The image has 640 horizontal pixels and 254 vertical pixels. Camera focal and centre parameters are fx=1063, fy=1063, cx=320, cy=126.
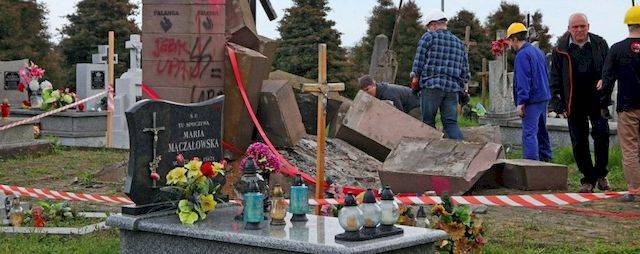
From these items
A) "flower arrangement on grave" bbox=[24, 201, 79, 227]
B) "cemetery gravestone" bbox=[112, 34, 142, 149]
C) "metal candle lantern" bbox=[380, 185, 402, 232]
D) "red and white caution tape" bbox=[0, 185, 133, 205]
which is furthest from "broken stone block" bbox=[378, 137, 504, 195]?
"cemetery gravestone" bbox=[112, 34, 142, 149]

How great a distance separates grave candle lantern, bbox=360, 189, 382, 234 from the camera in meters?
5.46

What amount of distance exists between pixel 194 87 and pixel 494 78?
10.4 meters

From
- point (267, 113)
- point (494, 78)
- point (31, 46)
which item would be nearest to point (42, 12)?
point (31, 46)

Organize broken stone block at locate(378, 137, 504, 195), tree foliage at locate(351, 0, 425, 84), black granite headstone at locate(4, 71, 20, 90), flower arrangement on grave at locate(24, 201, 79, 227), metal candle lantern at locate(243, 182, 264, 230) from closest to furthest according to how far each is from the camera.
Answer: metal candle lantern at locate(243, 182, 264, 230), flower arrangement on grave at locate(24, 201, 79, 227), broken stone block at locate(378, 137, 504, 195), black granite headstone at locate(4, 71, 20, 90), tree foliage at locate(351, 0, 425, 84)

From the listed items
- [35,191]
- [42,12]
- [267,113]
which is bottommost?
[35,191]

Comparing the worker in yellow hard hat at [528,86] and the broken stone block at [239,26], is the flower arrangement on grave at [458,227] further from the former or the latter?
the broken stone block at [239,26]

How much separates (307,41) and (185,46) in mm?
22442

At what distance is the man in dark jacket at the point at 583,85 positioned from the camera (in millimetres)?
10117

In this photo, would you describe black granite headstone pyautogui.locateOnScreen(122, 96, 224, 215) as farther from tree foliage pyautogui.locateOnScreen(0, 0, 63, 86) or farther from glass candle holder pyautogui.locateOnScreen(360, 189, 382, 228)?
tree foliage pyautogui.locateOnScreen(0, 0, 63, 86)

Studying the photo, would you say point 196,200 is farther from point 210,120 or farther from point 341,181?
point 341,181

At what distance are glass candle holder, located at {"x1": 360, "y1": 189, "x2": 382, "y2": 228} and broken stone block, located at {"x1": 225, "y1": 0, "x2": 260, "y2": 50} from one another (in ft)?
21.9

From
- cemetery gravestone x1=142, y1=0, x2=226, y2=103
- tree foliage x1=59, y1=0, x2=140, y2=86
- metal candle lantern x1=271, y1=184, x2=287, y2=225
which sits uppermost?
tree foliage x1=59, y1=0, x2=140, y2=86

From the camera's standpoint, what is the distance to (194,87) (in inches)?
433

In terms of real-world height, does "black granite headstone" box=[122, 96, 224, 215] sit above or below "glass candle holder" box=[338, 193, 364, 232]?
above
